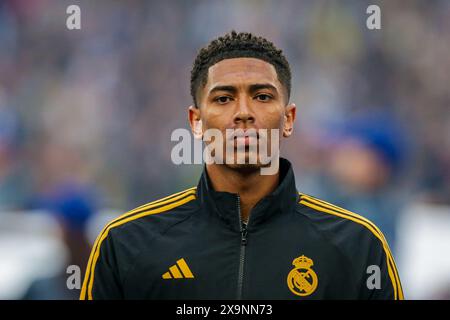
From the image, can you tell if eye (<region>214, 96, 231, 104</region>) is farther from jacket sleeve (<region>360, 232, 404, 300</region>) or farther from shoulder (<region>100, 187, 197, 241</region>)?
jacket sleeve (<region>360, 232, 404, 300</region>)

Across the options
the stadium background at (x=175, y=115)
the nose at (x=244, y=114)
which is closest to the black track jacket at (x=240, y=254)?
the nose at (x=244, y=114)

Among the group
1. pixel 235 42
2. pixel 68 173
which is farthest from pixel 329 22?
pixel 235 42

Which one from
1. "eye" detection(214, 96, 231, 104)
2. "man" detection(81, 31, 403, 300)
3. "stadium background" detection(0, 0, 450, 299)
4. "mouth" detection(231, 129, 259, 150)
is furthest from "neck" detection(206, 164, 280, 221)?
"stadium background" detection(0, 0, 450, 299)

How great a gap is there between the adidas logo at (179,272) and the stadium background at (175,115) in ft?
8.54

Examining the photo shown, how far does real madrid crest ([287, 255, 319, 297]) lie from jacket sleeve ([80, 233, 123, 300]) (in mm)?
634

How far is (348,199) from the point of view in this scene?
5.60m

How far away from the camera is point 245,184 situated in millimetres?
2949

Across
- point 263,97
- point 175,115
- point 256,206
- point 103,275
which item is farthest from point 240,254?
point 175,115

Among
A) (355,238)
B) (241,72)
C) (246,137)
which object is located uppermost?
(241,72)

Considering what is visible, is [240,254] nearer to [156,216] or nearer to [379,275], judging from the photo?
[156,216]

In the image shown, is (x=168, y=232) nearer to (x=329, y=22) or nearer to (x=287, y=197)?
(x=287, y=197)

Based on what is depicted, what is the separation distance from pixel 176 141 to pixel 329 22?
1.70 meters

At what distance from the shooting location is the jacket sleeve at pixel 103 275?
2.79 metres

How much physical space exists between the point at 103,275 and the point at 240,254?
0.52 metres
